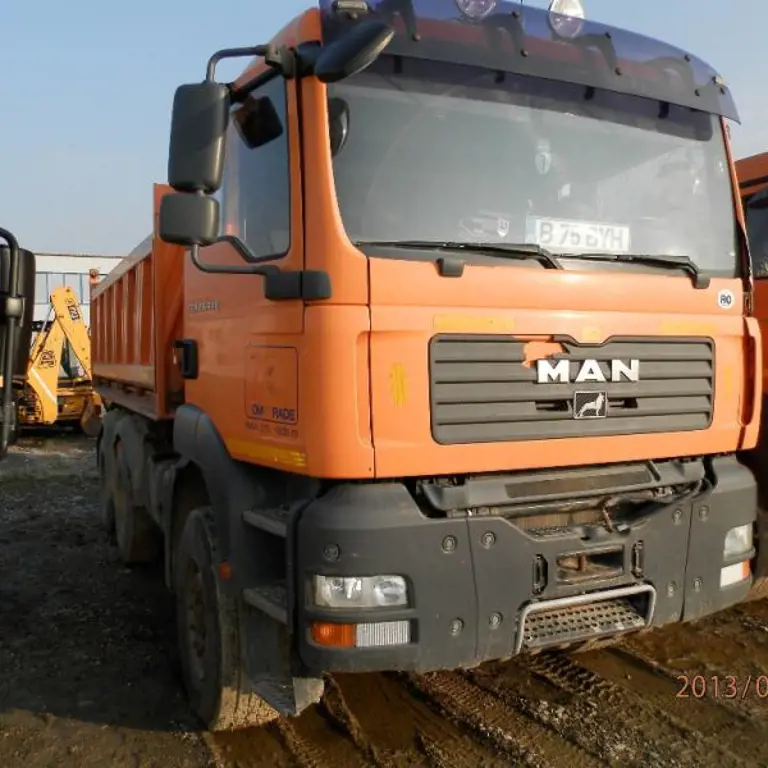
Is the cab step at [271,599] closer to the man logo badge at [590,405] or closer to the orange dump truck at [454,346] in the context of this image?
the orange dump truck at [454,346]

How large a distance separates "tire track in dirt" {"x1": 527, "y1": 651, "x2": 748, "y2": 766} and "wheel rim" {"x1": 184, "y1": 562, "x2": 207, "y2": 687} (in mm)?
1620

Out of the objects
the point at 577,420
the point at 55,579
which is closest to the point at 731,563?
the point at 577,420

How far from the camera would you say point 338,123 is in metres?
2.81

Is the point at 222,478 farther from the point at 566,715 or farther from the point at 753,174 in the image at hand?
the point at 753,174

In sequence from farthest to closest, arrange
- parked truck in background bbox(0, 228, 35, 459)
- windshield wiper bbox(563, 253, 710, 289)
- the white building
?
1. the white building
2. parked truck in background bbox(0, 228, 35, 459)
3. windshield wiper bbox(563, 253, 710, 289)

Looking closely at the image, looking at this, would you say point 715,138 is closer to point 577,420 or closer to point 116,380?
point 577,420

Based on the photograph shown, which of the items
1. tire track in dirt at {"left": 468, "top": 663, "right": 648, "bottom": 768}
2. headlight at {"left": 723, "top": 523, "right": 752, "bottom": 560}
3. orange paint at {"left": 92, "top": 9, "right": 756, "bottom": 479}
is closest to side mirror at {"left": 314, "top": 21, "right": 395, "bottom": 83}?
orange paint at {"left": 92, "top": 9, "right": 756, "bottom": 479}

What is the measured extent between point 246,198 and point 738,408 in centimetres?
229

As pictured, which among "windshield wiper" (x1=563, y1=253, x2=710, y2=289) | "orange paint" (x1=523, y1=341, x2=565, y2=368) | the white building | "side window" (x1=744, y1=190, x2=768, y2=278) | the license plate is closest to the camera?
"orange paint" (x1=523, y1=341, x2=565, y2=368)

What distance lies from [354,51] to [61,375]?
14484 mm

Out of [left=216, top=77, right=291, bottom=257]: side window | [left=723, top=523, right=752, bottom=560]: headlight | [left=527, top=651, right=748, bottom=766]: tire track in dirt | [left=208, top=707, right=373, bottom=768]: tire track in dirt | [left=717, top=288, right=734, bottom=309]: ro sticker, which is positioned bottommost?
[left=208, top=707, right=373, bottom=768]: tire track in dirt

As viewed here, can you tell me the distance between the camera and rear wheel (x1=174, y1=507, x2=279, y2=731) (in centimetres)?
318

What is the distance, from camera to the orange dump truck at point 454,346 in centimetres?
269

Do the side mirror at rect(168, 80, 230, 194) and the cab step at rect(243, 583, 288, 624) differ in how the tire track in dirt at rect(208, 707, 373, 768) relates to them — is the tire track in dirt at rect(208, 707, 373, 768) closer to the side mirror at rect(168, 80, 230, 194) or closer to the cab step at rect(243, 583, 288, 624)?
the cab step at rect(243, 583, 288, 624)
